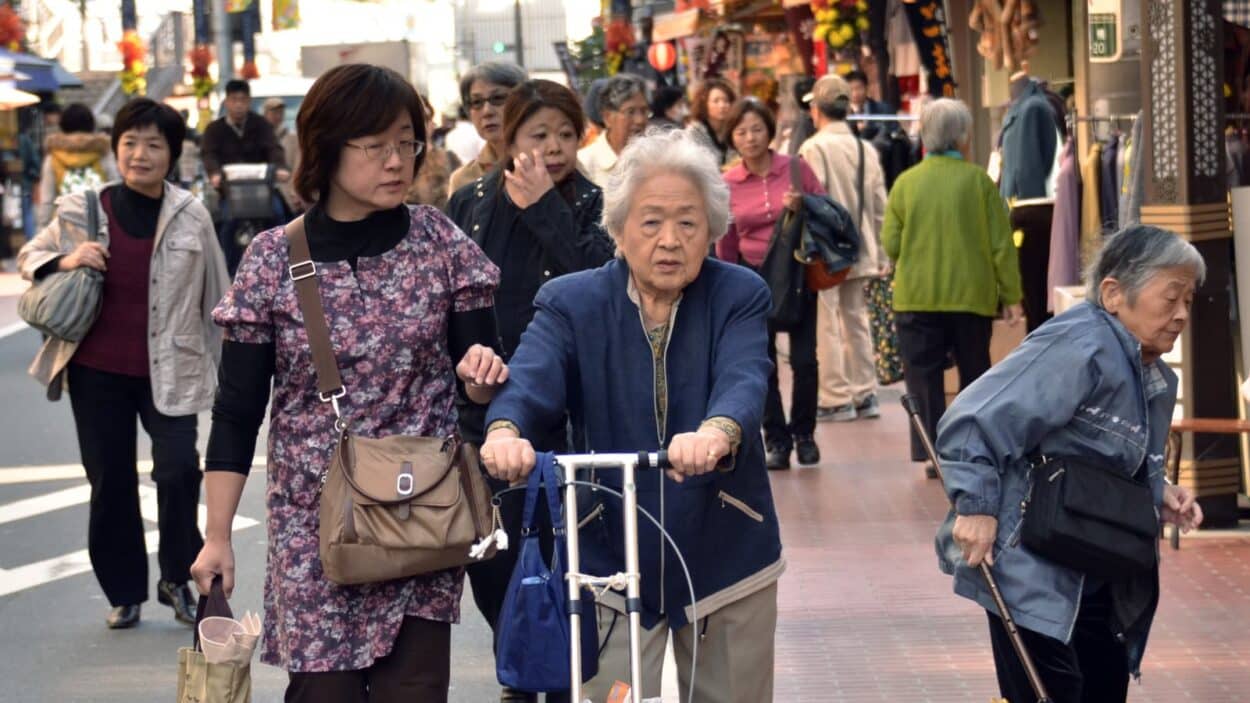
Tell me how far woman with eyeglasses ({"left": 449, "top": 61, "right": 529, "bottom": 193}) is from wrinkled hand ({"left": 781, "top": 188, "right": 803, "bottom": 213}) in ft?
11.5

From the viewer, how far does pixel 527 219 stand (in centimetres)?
631

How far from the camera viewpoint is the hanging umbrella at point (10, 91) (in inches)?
1023

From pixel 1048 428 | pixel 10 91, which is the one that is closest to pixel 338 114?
pixel 1048 428

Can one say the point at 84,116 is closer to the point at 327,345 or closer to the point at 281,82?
the point at 327,345

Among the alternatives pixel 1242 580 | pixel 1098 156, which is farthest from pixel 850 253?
pixel 1242 580

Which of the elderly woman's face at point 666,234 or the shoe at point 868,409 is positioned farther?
the shoe at point 868,409

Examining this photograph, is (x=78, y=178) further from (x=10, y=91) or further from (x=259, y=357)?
(x=259, y=357)

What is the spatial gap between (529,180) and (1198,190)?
436 centimetres

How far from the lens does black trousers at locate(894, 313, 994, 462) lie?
36.1 feet

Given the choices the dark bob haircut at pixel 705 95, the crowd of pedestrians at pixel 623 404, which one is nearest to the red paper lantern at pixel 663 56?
the dark bob haircut at pixel 705 95

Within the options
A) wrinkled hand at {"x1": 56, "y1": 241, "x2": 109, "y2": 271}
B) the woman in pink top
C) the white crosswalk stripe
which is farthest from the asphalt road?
the woman in pink top

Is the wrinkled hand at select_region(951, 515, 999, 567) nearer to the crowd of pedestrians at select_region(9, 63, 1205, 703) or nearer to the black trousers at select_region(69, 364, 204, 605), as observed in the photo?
the crowd of pedestrians at select_region(9, 63, 1205, 703)

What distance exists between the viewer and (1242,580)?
8609 millimetres

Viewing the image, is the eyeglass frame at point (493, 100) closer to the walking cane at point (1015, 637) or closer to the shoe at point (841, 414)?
the walking cane at point (1015, 637)
